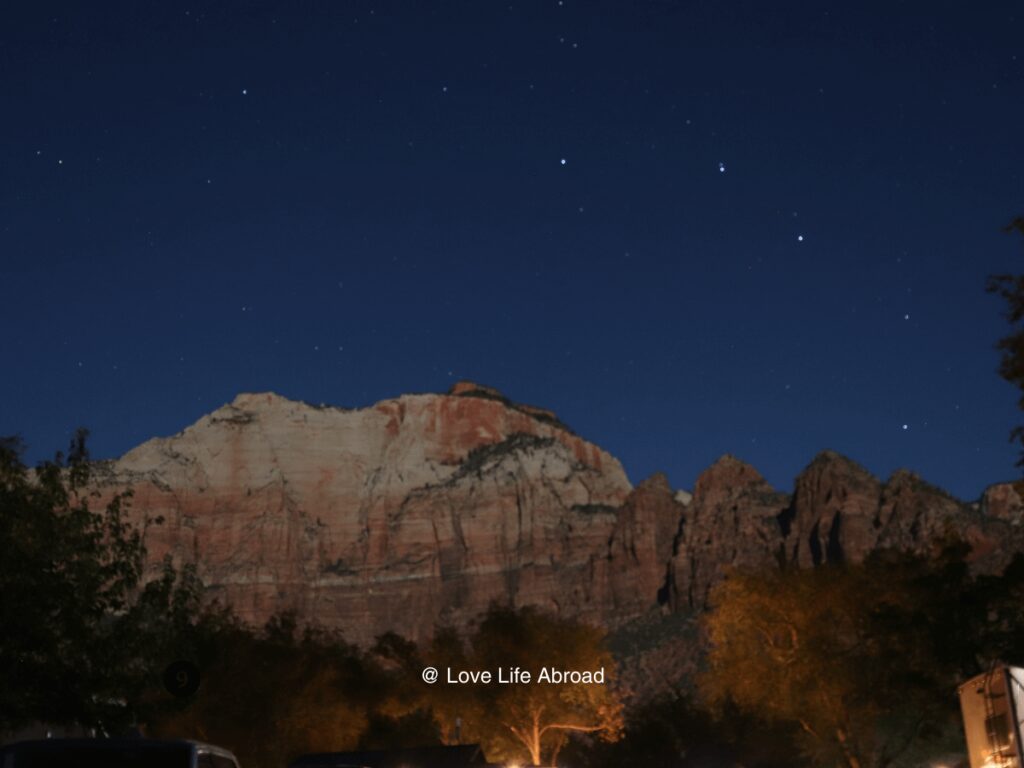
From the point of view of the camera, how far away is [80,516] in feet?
80.8

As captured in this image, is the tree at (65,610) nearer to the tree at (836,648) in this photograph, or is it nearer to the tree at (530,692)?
the tree at (836,648)

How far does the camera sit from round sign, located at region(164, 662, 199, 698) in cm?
2352

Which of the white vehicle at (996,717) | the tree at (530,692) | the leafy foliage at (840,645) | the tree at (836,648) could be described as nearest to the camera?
the white vehicle at (996,717)

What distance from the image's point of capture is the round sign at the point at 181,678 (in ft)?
77.2

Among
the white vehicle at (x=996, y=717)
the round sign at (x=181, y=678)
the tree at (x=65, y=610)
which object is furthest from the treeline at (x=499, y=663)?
the white vehicle at (x=996, y=717)

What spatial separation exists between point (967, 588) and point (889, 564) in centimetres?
1023

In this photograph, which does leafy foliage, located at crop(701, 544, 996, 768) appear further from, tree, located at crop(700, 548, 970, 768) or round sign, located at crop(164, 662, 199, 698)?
round sign, located at crop(164, 662, 199, 698)

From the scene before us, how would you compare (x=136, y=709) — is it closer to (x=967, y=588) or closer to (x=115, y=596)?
(x=115, y=596)

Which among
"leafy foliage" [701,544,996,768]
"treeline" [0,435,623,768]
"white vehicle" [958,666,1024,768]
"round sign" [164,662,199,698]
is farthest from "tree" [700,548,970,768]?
"round sign" [164,662,199,698]

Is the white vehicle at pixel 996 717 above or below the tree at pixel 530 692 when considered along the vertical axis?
below

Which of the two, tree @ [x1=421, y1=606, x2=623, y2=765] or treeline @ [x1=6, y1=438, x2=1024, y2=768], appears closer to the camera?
treeline @ [x1=6, y1=438, x2=1024, y2=768]

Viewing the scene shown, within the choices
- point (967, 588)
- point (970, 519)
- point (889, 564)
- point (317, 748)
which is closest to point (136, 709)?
point (967, 588)

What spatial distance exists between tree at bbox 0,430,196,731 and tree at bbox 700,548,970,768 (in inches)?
1412

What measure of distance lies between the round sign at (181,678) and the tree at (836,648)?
35.5m
